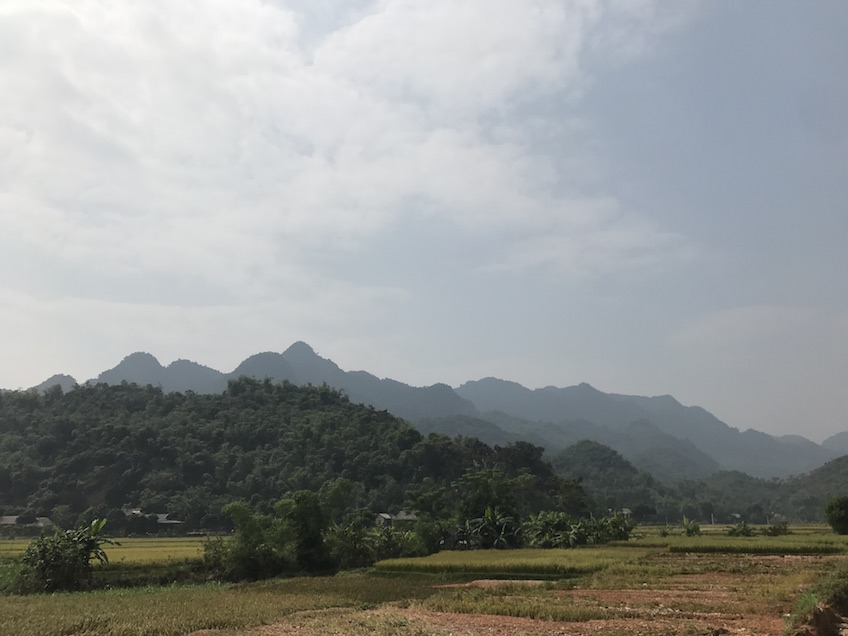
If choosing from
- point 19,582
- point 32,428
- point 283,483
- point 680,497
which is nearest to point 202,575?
point 19,582

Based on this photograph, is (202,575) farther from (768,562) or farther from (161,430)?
(161,430)

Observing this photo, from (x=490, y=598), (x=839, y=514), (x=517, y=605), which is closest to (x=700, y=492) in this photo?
(x=839, y=514)

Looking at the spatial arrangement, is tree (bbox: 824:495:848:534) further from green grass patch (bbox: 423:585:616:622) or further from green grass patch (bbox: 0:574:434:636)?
green grass patch (bbox: 0:574:434:636)

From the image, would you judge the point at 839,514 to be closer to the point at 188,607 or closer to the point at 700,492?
the point at 188,607

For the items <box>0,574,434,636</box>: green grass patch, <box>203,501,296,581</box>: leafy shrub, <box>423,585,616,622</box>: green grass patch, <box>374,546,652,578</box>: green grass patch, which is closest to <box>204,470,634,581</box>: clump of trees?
<box>203,501,296,581</box>: leafy shrub

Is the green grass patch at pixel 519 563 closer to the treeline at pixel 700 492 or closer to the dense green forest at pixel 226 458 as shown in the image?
the dense green forest at pixel 226 458

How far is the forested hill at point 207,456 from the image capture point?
2499 inches

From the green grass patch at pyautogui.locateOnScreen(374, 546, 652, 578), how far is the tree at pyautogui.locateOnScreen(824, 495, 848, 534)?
15.2 m

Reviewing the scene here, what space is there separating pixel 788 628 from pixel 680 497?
11156cm

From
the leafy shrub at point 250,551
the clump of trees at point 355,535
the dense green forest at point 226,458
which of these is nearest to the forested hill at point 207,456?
the dense green forest at point 226,458

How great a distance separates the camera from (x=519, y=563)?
25094 millimetres

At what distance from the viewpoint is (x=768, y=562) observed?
24344 mm

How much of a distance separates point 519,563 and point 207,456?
54898 mm

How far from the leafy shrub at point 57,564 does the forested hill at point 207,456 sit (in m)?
36.0
